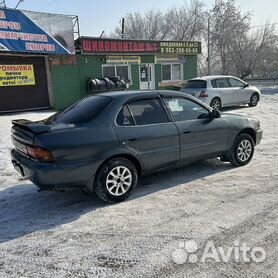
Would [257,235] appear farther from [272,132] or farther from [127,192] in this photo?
[272,132]

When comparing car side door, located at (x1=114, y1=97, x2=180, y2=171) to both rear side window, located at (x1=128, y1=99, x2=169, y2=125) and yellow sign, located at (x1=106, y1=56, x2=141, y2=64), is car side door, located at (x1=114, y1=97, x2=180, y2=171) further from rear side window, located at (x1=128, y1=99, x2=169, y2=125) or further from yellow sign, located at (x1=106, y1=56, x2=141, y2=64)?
yellow sign, located at (x1=106, y1=56, x2=141, y2=64)

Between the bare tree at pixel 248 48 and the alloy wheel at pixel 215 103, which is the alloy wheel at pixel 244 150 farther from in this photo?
the bare tree at pixel 248 48

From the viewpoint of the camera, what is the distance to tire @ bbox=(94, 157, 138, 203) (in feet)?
13.7

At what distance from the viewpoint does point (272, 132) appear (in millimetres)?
8867

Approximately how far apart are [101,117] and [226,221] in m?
2.08

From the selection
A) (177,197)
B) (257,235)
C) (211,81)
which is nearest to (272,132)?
(211,81)

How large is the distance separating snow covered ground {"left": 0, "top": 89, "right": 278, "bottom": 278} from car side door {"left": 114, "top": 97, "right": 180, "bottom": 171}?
50 cm

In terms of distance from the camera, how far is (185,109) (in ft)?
16.9

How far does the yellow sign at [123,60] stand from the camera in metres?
16.9

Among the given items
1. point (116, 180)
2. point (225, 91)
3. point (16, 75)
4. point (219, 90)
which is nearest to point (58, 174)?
point (116, 180)

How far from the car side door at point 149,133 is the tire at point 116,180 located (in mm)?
216

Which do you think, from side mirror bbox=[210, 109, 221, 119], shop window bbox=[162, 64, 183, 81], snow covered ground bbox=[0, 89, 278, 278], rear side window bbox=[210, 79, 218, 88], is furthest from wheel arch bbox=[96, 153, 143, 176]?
shop window bbox=[162, 64, 183, 81]

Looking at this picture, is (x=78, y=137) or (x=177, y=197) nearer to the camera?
(x=78, y=137)

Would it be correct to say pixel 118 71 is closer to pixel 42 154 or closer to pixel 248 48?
pixel 42 154
